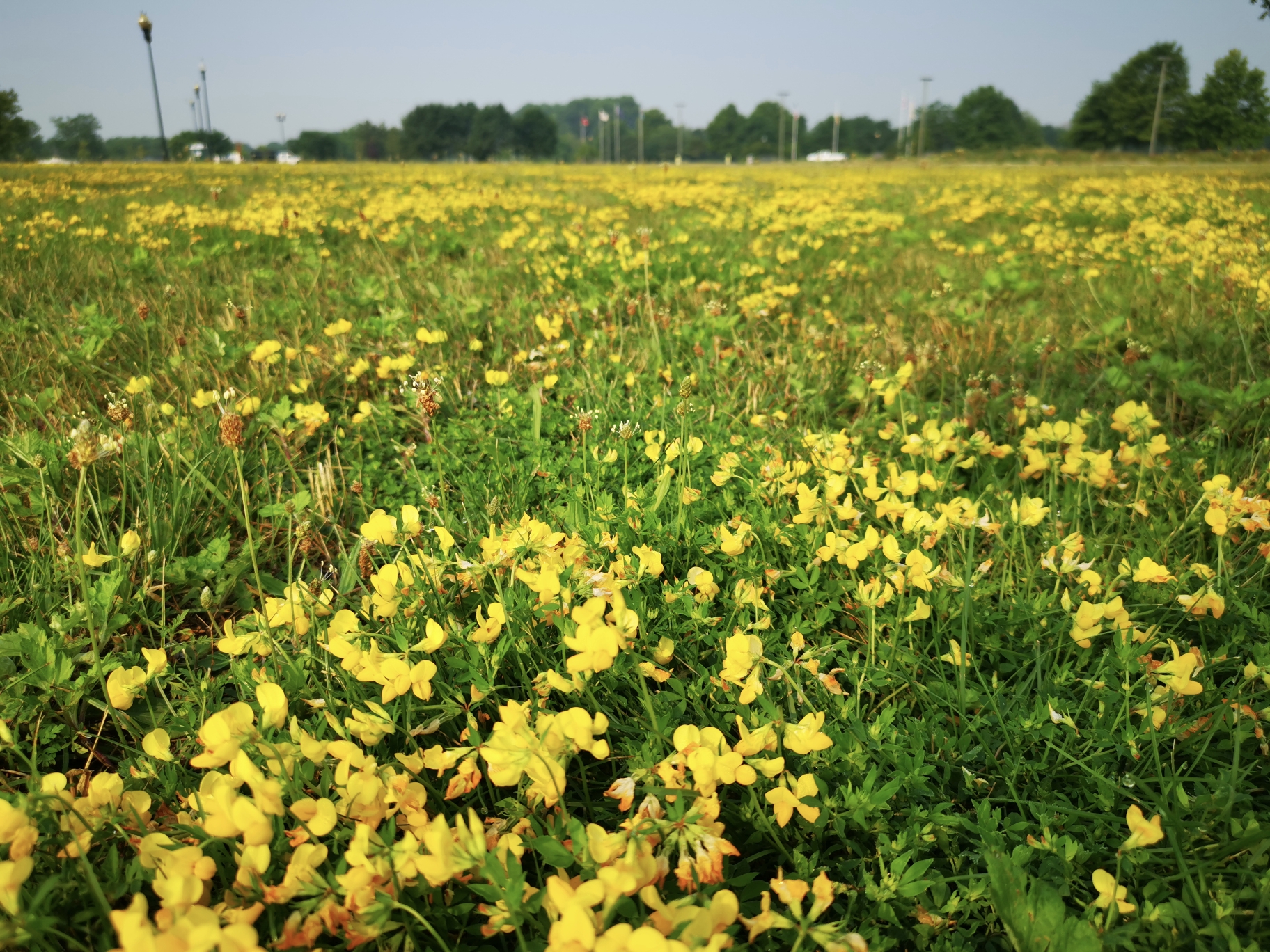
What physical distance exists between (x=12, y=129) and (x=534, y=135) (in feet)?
194

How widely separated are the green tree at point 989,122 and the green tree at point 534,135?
180 feet

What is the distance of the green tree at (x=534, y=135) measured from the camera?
86.4m

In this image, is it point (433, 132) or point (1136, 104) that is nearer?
point (1136, 104)

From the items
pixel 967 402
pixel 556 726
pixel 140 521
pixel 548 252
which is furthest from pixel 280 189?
pixel 556 726

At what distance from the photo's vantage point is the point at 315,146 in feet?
291

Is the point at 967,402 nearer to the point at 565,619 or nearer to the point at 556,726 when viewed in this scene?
the point at 565,619

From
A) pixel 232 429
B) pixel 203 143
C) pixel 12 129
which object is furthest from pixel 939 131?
pixel 232 429

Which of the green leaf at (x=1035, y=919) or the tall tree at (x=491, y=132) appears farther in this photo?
the tall tree at (x=491, y=132)

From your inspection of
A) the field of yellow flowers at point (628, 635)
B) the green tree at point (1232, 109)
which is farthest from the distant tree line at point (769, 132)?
the field of yellow flowers at point (628, 635)

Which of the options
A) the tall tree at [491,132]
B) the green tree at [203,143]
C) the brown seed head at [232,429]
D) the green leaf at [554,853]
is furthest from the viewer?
the tall tree at [491,132]

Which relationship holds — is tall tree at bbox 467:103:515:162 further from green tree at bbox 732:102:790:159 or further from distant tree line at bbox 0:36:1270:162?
green tree at bbox 732:102:790:159

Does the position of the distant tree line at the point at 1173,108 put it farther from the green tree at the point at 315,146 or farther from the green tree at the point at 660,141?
the green tree at the point at 315,146

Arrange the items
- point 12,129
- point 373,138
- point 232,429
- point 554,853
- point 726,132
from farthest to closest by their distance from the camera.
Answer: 1. point 726,132
2. point 373,138
3. point 12,129
4. point 232,429
5. point 554,853

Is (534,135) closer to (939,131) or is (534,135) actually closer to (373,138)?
(373,138)
